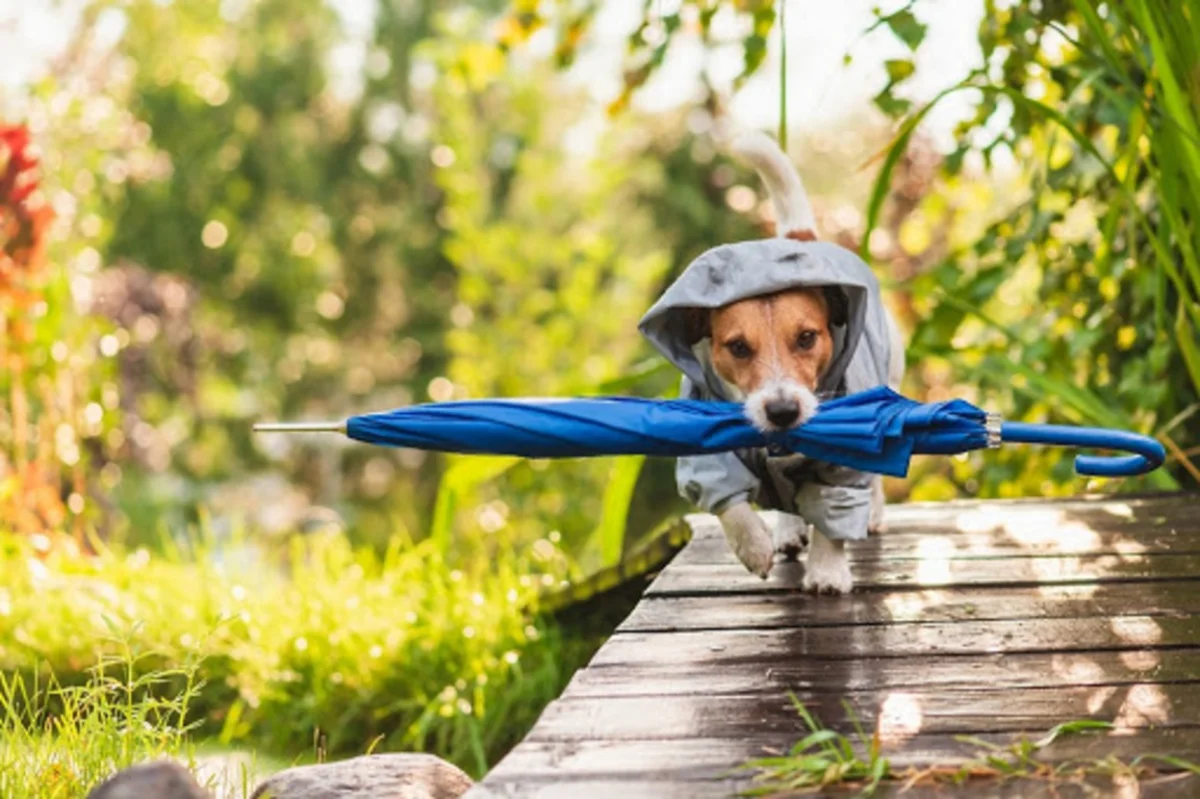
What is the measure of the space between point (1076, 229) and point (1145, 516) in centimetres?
360

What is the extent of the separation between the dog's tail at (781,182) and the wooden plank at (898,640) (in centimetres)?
92

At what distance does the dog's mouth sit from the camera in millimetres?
2160

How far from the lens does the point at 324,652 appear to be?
3.68m

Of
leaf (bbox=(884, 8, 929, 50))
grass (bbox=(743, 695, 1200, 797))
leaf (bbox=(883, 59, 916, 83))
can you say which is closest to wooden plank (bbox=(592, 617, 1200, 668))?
grass (bbox=(743, 695, 1200, 797))

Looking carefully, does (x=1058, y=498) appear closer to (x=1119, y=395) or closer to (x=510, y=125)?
(x=1119, y=395)

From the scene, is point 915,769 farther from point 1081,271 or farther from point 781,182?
point 1081,271

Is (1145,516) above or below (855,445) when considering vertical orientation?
below

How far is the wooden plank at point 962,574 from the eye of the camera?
97.0 inches

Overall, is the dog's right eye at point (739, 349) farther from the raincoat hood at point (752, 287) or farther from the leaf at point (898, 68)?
the leaf at point (898, 68)

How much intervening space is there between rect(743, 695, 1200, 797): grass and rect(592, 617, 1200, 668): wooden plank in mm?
421

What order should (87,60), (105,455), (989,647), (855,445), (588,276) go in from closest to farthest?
(989,647)
(855,445)
(105,455)
(588,276)
(87,60)

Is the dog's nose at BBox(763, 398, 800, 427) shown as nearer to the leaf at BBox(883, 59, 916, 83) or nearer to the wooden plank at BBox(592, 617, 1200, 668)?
the wooden plank at BBox(592, 617, 1200, 668)

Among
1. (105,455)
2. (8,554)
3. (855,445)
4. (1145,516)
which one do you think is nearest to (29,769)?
(855,445)

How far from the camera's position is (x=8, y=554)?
→ 15.6ft
